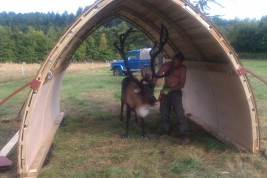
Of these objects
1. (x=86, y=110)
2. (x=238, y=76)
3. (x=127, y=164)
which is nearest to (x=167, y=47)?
(x=86, y=110)

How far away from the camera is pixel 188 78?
1031 centimetres

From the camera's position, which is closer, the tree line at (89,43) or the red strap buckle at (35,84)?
the red strap buckle at (35,84)

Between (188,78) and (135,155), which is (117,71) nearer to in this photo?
(188,78)

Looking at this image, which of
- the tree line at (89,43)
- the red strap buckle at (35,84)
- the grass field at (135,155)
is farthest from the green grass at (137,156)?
the tree line at (89,43)

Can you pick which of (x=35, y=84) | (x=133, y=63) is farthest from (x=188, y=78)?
(x=133, y=63)

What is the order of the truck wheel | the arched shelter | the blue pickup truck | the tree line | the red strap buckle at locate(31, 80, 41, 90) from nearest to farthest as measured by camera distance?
1. the red strap buckle at locate(31, 80, 41, 90)
2. the arched shelter
3. the blue pickup truck
4. the truck wheel
5. the tree line

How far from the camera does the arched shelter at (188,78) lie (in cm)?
586

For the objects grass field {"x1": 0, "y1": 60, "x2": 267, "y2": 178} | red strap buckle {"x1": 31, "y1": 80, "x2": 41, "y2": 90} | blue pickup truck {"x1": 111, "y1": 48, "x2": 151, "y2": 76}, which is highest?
red strap buckle {"x1": 31, "y1": 80, "x2": 41, "y2": 90}

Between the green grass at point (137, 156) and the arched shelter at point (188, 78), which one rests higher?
the arched shelter at point (188, 78)

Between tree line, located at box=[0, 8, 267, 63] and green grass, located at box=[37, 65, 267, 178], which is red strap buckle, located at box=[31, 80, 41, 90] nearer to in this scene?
green grass, located at box=[37, 65, 267, 178]

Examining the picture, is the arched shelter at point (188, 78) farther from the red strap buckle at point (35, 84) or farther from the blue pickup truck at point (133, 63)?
the blue pickup truck at point (133, 63)

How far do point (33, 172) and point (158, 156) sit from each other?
2.23 m

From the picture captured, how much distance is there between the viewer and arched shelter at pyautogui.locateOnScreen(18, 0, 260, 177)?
5859 millimetres

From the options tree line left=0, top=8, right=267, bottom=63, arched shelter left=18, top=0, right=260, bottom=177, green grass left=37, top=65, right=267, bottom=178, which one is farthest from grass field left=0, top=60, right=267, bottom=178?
tree line left=0, top=8, right=267, bottom=63
